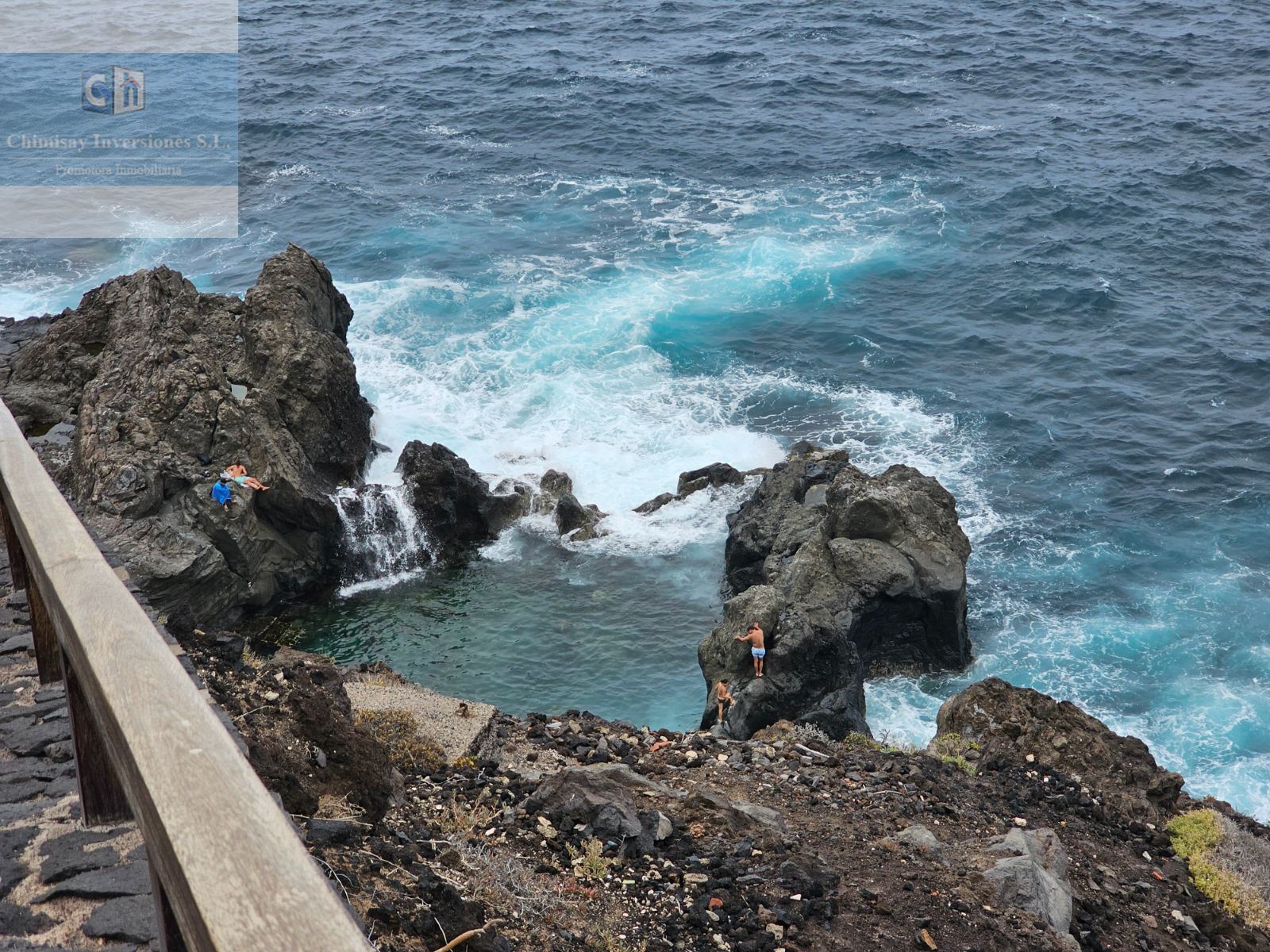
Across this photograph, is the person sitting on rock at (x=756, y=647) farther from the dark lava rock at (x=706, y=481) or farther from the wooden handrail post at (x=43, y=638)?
the wooden handrail post at (x=43, y=638)

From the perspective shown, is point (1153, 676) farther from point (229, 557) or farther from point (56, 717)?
point (56, 717)

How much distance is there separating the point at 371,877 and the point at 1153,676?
19378mm

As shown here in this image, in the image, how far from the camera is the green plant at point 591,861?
25.6ft

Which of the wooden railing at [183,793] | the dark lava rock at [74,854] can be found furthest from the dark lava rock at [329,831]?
the wooden railing at [183,793]

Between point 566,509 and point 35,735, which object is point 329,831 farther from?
point 566,509

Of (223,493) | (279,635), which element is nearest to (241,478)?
(223,493)

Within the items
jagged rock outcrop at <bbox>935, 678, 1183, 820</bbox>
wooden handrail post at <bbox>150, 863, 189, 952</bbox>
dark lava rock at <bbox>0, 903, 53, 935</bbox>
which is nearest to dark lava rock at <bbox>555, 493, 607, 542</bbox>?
jagged rock outcrop at <bbox>935, 678, 1183, 820</bbox>

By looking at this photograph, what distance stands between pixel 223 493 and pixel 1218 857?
1729 centimetres

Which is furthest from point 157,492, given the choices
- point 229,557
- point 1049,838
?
point 1049,838

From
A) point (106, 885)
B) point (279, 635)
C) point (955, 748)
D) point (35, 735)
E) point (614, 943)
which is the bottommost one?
point (279, 635)

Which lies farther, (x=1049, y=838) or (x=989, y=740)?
(x=989, y=740)

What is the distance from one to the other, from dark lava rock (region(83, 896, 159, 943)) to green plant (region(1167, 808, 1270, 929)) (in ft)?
35.8

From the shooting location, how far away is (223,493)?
69.5 feet

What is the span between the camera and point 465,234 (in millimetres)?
39750
